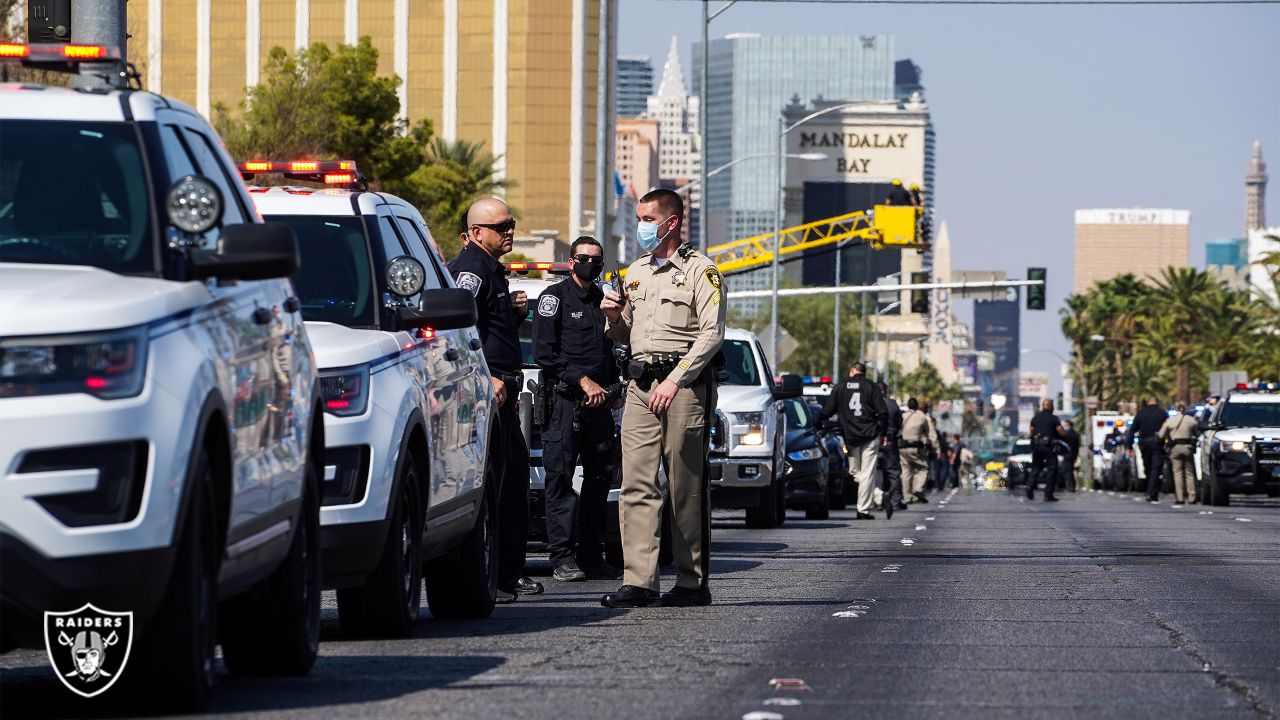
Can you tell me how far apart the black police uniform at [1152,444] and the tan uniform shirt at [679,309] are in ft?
103

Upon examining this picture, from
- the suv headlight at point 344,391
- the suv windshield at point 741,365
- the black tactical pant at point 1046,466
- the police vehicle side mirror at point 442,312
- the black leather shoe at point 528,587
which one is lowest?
the black tactical pant at point 1046,466

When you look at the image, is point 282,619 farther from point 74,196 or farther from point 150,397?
point 150,397

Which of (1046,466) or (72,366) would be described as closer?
(72,366)

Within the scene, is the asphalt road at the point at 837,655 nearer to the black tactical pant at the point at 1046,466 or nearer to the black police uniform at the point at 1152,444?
the black police uniform at the point at 1152,444

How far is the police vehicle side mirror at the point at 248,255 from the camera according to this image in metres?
6.71

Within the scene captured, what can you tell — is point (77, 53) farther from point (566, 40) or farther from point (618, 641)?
point (566, 40)

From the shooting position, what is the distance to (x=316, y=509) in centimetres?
795

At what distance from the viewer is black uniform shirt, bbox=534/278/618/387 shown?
44.0 feet

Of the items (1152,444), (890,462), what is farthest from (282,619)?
(1152,444)

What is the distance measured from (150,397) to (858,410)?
21.9 m

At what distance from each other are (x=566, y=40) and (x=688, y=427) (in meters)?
103

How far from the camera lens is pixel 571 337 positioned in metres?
13.4

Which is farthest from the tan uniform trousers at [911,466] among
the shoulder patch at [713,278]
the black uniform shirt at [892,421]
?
the shoulder patch at [713,278]

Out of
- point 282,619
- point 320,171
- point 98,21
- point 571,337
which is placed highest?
point 98,21
